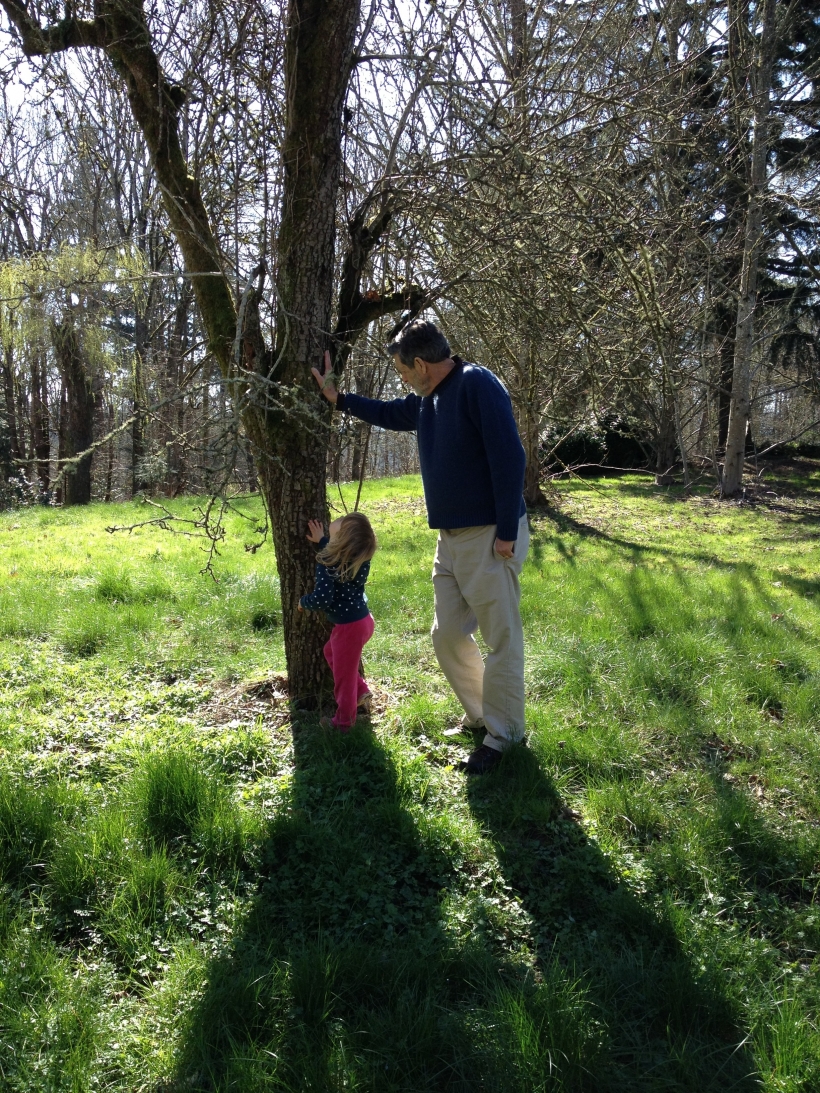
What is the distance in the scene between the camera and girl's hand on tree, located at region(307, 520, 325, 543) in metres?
3.64

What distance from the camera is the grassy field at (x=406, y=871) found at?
6.27 ft

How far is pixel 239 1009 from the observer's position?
2.00 metres

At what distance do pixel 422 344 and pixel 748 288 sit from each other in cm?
1119

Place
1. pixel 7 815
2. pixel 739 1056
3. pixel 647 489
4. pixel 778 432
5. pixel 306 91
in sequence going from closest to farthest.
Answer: pixel 739 1056 → pixel 7 815 → pixel 306 91 → pixel 647 489 → pixel 778 432

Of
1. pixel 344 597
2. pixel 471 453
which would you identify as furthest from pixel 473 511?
pixel 344 597

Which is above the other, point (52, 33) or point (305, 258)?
point (52, 33)

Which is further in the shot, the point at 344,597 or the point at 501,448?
the point at 344,597

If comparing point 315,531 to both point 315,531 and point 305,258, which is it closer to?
point 315,531

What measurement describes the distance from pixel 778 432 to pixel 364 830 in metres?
33.2

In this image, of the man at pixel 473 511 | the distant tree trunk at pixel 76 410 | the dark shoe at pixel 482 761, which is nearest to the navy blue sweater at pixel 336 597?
the man at pixel 473 511

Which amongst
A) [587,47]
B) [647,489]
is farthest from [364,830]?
[647,489]

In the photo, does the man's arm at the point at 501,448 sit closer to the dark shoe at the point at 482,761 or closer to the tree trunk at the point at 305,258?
the tree trunk at the point at 305,258

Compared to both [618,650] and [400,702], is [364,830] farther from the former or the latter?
[618,650]

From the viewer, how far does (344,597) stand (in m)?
3.52
